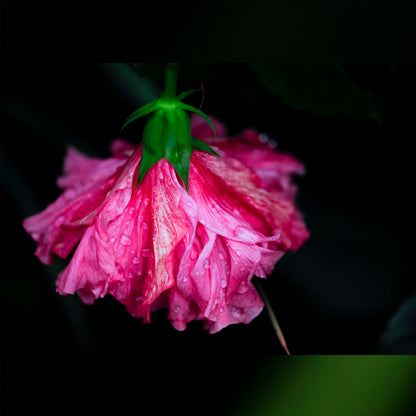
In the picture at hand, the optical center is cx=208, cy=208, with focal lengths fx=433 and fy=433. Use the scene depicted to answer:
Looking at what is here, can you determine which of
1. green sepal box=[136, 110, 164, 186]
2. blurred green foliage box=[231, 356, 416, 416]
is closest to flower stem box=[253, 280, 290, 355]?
blurred green foliage box=[231, 356, 416, 416]

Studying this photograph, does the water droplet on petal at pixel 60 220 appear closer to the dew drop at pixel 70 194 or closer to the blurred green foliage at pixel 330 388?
the dew drop at pixel 70 194

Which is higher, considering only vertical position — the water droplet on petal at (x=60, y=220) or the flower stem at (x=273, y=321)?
the water droplet on petal at (x=60, y=220)

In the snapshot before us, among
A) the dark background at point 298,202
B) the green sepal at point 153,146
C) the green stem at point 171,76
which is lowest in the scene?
the dark background at point 298,202

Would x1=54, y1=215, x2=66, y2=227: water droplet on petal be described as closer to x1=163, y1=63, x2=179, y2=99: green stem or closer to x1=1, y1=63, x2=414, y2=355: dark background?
x1=163, y1=63, x2=179, y2=99: green stem

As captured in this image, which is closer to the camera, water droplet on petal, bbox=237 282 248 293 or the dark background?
water droplet on petal, bbox=237 282 248 293

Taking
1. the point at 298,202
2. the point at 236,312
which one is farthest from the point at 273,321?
the point at 298,202

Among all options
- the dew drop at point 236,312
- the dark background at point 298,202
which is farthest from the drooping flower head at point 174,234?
the dark background at point 298,202

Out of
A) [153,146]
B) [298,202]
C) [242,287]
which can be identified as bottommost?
[298,202]

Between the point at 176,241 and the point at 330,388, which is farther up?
the point at 176,241

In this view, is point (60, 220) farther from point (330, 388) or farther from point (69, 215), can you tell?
point (330, 388)
